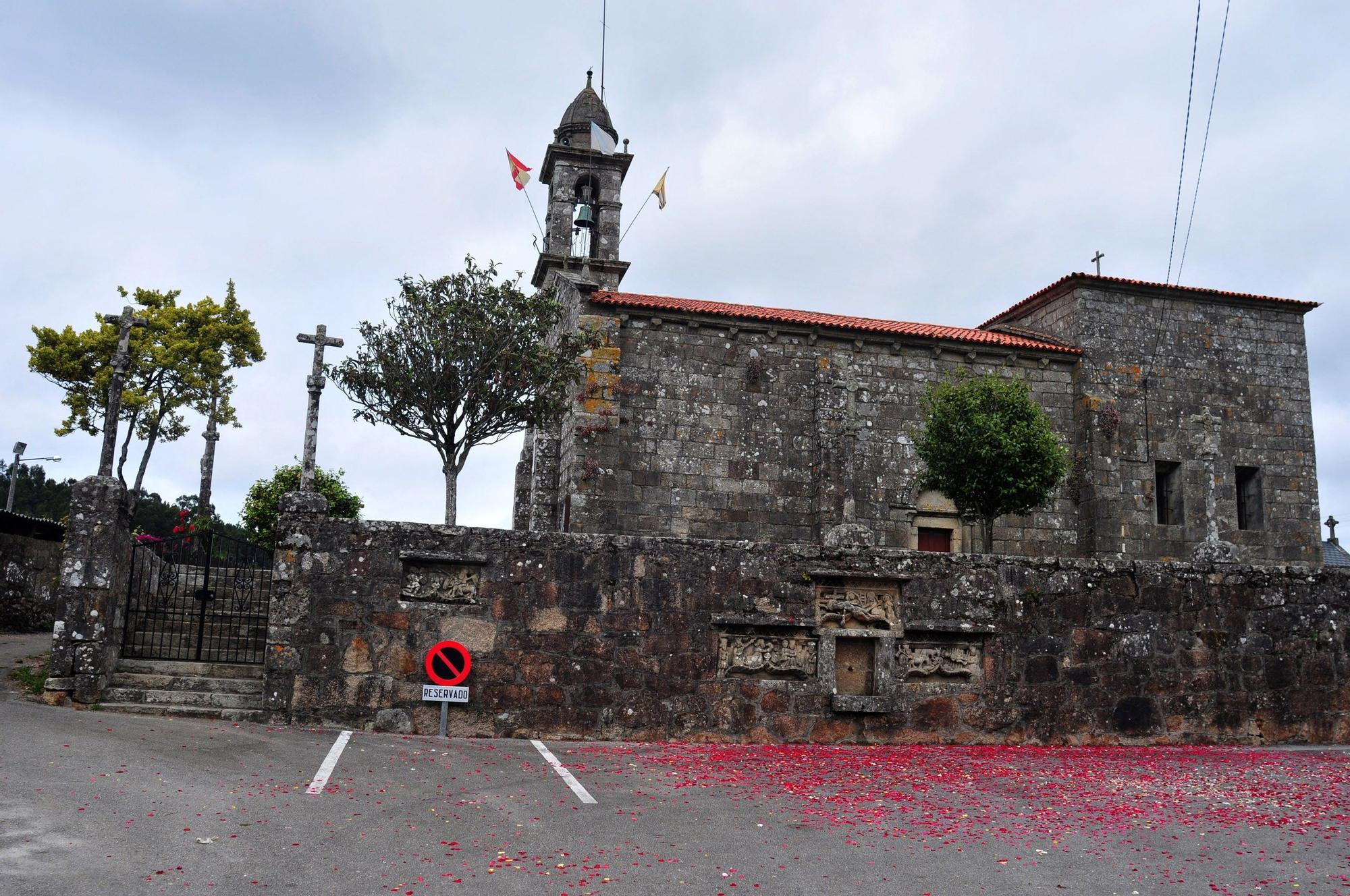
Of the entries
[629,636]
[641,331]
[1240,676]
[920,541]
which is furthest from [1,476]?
[1240,676]

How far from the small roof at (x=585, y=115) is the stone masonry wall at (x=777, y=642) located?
1515cm

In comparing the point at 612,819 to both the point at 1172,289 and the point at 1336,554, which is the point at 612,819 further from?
the point at 1336,554

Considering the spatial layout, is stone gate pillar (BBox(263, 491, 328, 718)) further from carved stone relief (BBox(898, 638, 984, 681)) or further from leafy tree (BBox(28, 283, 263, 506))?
leafy tree (BBox(28, 283, 263, 506))

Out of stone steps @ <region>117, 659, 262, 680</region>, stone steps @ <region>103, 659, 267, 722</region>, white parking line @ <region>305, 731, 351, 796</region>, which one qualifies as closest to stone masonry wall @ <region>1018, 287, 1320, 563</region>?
white parking line @ <region>305, 731, 351, 796</region>

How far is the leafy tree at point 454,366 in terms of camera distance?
16.0 m

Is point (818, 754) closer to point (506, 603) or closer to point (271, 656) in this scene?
point (506, 603)

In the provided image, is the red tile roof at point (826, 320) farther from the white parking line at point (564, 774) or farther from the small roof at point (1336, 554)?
the small roof at point (1336, 554)

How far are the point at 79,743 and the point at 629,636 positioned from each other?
479 cm

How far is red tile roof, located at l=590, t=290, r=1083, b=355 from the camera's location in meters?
19.4

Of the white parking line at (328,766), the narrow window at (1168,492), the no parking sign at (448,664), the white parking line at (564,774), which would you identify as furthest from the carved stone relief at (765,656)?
the narrow window at (1168,492)

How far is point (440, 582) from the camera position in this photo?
10.0 m

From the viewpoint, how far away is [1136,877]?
18.6 ft

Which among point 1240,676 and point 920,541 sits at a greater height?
point 920,541

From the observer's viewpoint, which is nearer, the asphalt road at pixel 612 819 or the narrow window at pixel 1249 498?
the asphalt road at pixel 612 819
